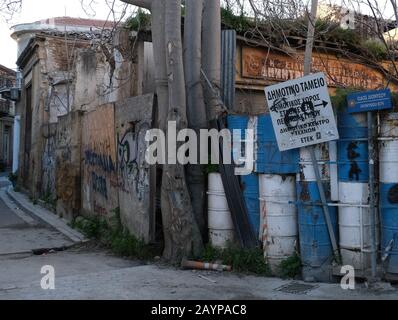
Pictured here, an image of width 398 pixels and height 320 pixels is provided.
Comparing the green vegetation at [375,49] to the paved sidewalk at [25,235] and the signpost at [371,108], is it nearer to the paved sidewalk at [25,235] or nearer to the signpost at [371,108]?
the signpost at [371,108]

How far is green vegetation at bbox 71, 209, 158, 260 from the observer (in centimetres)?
792

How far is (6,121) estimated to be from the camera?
42.5 m

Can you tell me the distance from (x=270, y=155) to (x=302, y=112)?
2.42ft

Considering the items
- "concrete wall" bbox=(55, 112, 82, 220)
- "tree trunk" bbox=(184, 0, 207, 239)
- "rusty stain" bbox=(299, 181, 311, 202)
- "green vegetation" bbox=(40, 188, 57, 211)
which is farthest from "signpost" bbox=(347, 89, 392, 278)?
"green vegetation" bbox=(40, 188, 57, 211)

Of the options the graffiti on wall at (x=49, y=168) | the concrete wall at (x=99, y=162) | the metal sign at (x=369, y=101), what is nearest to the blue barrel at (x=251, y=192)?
the metal sign at (x=369, y=101)

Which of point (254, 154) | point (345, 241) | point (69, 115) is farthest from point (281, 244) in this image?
point (69, 115)

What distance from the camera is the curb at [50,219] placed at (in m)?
10.1

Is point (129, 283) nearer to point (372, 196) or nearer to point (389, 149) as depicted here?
point (372, 196)

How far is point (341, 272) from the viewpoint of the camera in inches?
241

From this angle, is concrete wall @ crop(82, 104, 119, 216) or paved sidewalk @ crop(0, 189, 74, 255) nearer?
paved sidewalk @ crop(0, 189, 74, 255)

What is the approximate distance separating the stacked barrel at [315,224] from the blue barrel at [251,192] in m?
0.79

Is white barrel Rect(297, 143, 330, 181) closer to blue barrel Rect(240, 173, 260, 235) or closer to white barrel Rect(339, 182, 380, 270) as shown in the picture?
white barrel Rect(339, 182, 380, 270)
